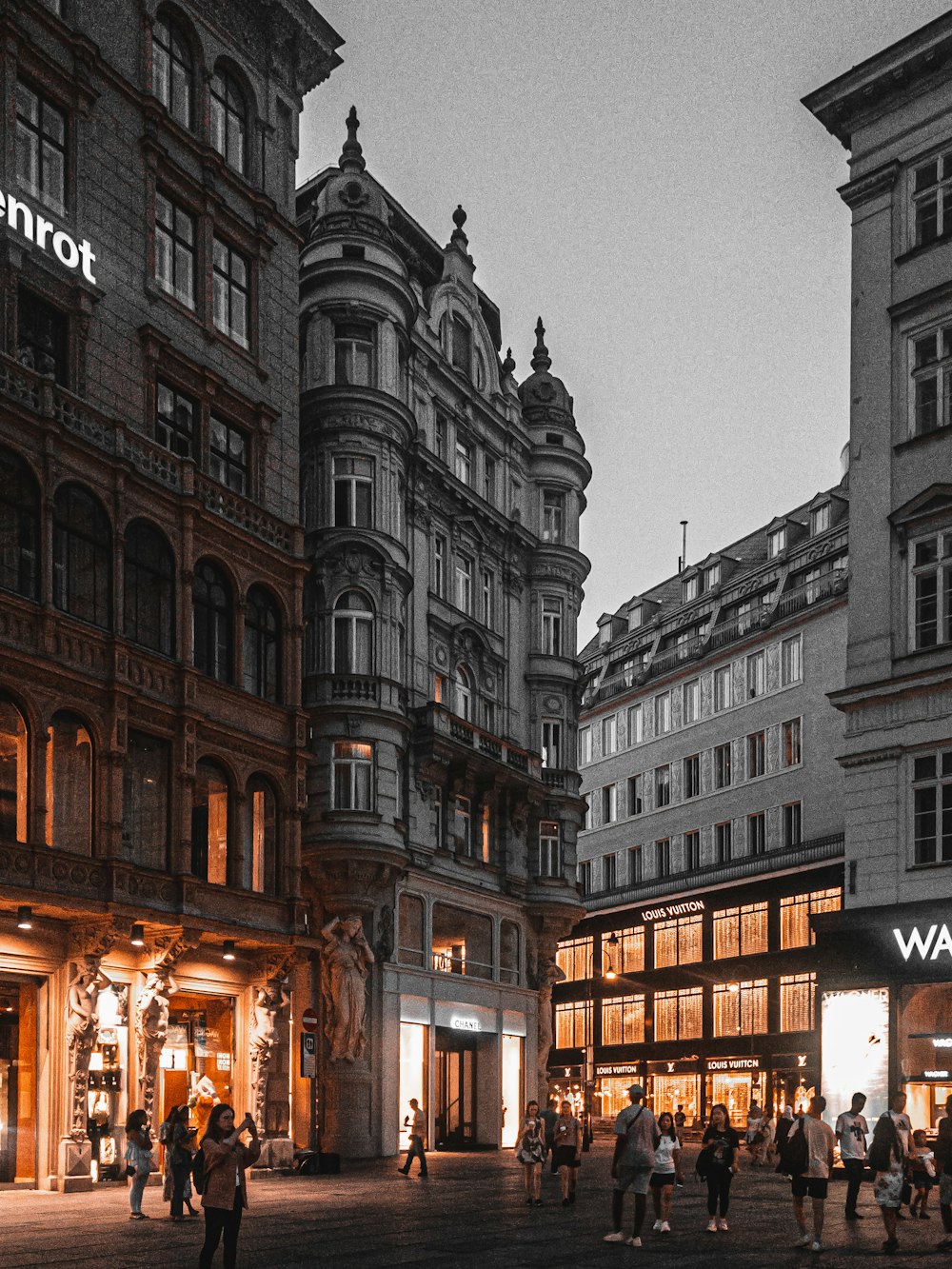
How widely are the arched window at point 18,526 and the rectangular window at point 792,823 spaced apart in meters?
48.2

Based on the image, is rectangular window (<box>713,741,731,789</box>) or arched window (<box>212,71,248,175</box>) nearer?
arched window (<box>212,71,248,175</box>)

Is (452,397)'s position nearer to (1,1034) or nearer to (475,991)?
(475,991)

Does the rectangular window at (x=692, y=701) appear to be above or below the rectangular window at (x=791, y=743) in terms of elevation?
above

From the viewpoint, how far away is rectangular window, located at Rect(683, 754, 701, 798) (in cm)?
8369

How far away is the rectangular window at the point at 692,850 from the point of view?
3253 inches

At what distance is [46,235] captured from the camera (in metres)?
35.5

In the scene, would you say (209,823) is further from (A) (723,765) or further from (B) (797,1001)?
(A) (723,765)

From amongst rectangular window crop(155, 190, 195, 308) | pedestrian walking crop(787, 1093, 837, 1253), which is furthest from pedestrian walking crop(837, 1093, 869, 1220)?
rectangular window crop(155, 190, 195, 308)

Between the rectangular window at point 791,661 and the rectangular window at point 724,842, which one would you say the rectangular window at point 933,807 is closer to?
the rectangular window at point 791,661

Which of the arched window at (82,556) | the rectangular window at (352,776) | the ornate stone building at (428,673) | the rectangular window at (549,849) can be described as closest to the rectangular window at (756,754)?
the ornate stone building at (428,673)

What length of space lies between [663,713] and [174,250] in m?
51.8

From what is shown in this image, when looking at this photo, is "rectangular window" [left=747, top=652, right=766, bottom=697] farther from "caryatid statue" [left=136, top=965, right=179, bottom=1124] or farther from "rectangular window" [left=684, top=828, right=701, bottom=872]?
"caryatid statue" [left=136, top=965, right=179, bottom=1124]

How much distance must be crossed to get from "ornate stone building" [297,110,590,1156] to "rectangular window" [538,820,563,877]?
0.26 feet

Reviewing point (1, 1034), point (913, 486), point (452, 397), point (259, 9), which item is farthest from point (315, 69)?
point (1, 1034)
